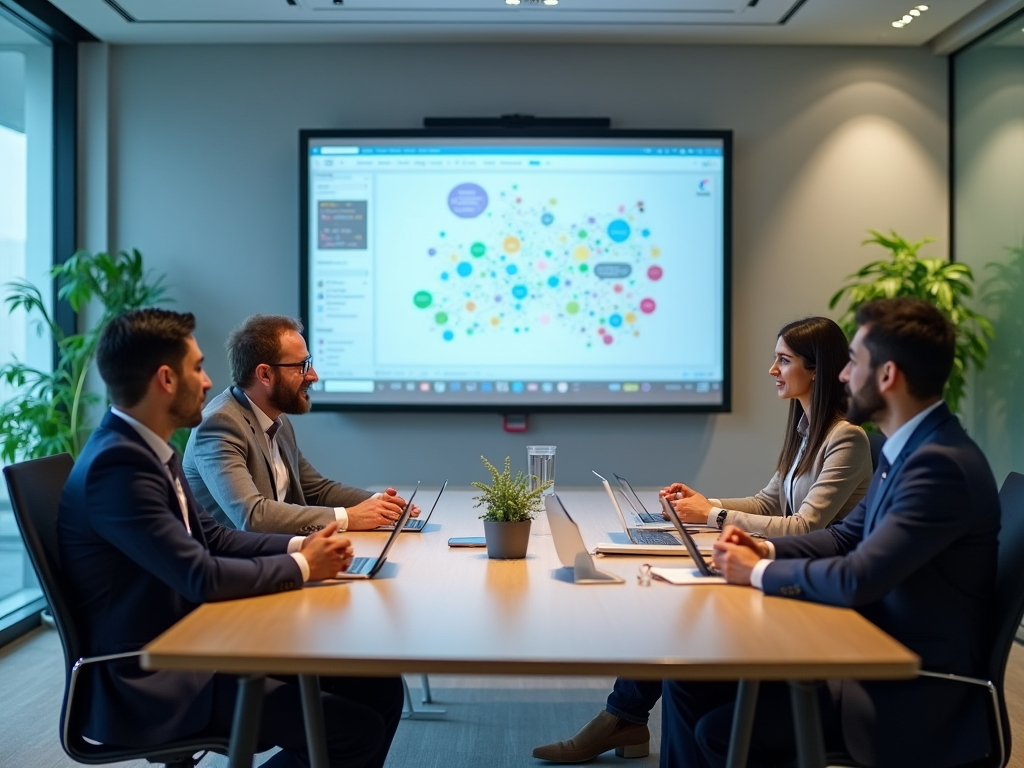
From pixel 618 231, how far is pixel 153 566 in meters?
3.38

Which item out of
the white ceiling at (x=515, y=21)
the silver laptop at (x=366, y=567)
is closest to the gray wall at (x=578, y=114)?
the white ceiling at (x=515, y=21)

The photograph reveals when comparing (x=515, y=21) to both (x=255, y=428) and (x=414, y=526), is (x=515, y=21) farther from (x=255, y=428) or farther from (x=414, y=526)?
(x=414, y=526)

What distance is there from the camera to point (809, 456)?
2.74m

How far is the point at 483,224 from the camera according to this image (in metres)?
4.81

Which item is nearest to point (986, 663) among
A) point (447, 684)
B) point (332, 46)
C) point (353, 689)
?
point (353, 689)

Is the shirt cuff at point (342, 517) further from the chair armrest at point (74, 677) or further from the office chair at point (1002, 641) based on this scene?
the office chair at point (1002, 641)

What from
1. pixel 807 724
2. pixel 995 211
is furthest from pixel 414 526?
pixel 995 211

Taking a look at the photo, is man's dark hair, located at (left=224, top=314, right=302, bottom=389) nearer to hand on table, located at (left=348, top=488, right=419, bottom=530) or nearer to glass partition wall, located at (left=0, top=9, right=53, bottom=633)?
hand on table, located at (left=348, top=488, right=419, bottom=530)

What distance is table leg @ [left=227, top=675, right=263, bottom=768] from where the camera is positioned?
5.41 ft

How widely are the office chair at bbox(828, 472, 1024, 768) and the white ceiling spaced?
301 cm

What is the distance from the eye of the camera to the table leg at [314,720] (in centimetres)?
176

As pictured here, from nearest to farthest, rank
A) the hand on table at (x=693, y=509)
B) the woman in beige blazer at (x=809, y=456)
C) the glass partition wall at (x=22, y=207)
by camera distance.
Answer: the woman in beige blazer at (x=809, y=456), the hand on table at (x=693, y=509), the glass partition wall at (x=22, y=207)

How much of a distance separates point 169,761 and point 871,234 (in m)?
4.11

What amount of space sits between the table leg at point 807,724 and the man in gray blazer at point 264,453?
134 cm
